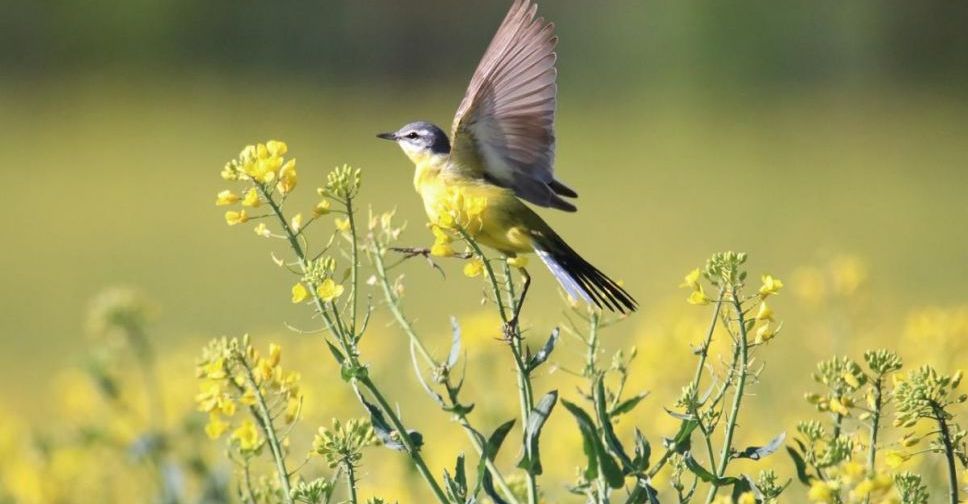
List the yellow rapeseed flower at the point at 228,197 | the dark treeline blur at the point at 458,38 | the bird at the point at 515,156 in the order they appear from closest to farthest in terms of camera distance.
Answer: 1. the yellow rapeseed flower at the point at 228,197
2. the bird at the point at 515,156
3. the dark treeline blur at the point at 458,38

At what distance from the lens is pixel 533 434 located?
1.89 m

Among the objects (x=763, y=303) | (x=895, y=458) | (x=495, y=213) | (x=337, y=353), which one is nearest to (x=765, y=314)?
(x=763, y=303)

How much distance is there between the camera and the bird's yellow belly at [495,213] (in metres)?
2.61

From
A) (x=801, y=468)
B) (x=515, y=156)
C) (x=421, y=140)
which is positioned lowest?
(x=801, y=468)

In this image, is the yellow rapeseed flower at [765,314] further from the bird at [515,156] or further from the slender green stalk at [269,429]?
the slender green stalk at [269,429]

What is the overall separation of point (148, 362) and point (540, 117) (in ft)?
4.15

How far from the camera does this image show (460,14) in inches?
779

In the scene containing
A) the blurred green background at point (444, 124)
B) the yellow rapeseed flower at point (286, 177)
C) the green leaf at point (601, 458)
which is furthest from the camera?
the blurred green background at point (444, 124)

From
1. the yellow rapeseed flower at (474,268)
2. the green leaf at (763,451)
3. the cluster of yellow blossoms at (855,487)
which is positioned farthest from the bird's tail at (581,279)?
the cluster of yellow blossoms at (855,487)

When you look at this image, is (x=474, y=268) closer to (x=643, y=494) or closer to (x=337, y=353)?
(x=337, y=353)

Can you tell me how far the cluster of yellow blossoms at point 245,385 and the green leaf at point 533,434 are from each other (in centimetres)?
35

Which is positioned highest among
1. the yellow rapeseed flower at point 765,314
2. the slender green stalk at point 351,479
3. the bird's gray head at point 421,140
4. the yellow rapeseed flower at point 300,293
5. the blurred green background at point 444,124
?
the blurred green background at point 444,124

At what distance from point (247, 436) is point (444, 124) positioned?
1297 cm

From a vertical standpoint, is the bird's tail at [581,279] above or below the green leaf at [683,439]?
above
